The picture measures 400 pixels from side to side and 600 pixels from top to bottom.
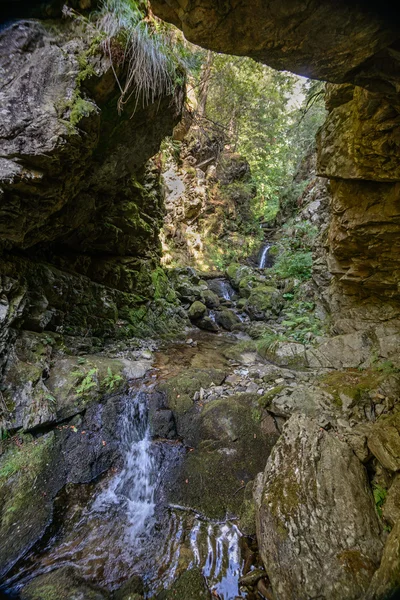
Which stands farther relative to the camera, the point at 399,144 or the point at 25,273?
the point at 25,273

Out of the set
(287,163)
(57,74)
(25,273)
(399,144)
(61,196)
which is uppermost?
(287,163)

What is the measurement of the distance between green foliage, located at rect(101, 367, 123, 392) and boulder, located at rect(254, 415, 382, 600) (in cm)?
324

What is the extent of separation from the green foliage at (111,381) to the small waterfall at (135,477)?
42cm

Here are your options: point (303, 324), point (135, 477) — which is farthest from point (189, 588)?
point (303, 324)

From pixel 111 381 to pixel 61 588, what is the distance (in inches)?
118

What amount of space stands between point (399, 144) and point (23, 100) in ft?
16.2

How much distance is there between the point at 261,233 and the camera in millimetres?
18594

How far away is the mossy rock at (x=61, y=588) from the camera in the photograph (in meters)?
2.76

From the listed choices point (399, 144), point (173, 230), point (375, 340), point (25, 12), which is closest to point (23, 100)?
point (25, 12)

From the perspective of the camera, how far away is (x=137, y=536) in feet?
11.5

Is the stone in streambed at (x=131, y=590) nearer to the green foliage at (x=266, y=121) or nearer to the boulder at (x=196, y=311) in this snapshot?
the boulder at (x=196, y=311)

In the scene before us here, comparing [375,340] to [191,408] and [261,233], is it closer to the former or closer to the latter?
[191,408]

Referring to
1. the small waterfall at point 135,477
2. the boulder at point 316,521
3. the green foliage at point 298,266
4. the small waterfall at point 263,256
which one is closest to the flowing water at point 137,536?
the small waterfall at point 135,477

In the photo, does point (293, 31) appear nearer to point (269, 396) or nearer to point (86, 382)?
point (269, 396)
